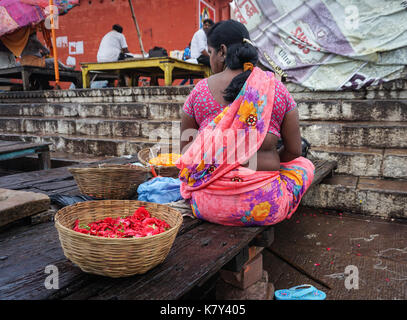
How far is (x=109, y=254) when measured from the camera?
1.24m

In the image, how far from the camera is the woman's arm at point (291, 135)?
1.99 meters

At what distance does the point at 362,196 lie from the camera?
10.2 feet

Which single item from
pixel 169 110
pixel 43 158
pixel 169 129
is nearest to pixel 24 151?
pixel 43 158

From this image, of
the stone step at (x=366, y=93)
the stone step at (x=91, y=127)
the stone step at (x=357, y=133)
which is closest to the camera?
the stone step at (x=357, y=133)

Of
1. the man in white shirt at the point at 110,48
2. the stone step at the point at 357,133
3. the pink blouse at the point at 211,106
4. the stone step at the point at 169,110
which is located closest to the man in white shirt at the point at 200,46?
the stone step at the point at 169,110

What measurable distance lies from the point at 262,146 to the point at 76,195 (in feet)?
4.87

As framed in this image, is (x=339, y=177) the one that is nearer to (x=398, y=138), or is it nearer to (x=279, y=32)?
(x=398, y=138)

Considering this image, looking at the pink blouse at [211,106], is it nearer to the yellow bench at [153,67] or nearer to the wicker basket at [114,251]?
the wicker basket at [114,251]

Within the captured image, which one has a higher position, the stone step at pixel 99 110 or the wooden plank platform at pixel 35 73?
the wooden plank platform at pixel 35 73

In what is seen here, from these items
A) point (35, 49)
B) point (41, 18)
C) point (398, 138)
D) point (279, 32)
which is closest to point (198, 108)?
point (398, 138)

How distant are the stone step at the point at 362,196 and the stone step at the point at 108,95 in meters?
2.93

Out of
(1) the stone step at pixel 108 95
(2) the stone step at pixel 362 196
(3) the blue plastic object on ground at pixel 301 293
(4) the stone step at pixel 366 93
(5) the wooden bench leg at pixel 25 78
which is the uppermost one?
(5) the wooden bench leg at pixel 25 78

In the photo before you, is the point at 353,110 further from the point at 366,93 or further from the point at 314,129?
the point at 314,129

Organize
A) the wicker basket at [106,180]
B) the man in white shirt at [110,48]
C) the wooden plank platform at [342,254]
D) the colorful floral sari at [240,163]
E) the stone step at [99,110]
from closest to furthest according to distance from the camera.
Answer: the colorful floral sari at [240,163] < the wooden plank platform at [342,254] < the wicker basket at [106,180] < the stone step at [99,110] < the man in white shirt at [110,48]
